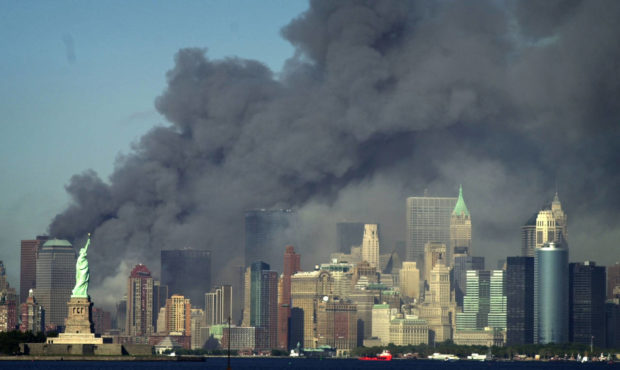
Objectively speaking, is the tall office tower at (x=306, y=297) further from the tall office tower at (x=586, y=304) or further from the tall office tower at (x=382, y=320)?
the tall office tower at (x=586, y=304)

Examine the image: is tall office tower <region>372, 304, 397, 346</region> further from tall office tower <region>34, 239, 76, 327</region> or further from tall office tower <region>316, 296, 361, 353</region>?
tall office tower <region>34, 239, 76, 327</region>

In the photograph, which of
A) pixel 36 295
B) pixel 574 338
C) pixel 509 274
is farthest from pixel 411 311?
pixel 36 295

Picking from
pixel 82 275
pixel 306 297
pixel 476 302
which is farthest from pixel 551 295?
pixel 82 275

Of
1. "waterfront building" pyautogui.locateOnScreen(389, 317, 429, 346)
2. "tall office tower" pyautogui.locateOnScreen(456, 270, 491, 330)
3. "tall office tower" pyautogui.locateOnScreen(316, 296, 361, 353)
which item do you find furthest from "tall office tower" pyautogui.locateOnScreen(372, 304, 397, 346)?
"tall office tower" pyautogui.locateOnScreen(456, 270, 491, 330)

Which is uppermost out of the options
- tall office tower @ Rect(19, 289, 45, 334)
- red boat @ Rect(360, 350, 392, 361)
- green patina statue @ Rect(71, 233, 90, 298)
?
green patina statue @ Rect(71, 233, 90, 298)

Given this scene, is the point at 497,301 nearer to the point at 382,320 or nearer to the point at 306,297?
the point at 382,320

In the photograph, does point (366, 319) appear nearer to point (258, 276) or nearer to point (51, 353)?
point (258, 276)

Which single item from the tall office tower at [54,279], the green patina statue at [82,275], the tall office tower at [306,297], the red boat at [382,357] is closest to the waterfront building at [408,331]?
the tall office tower at [306,297]
